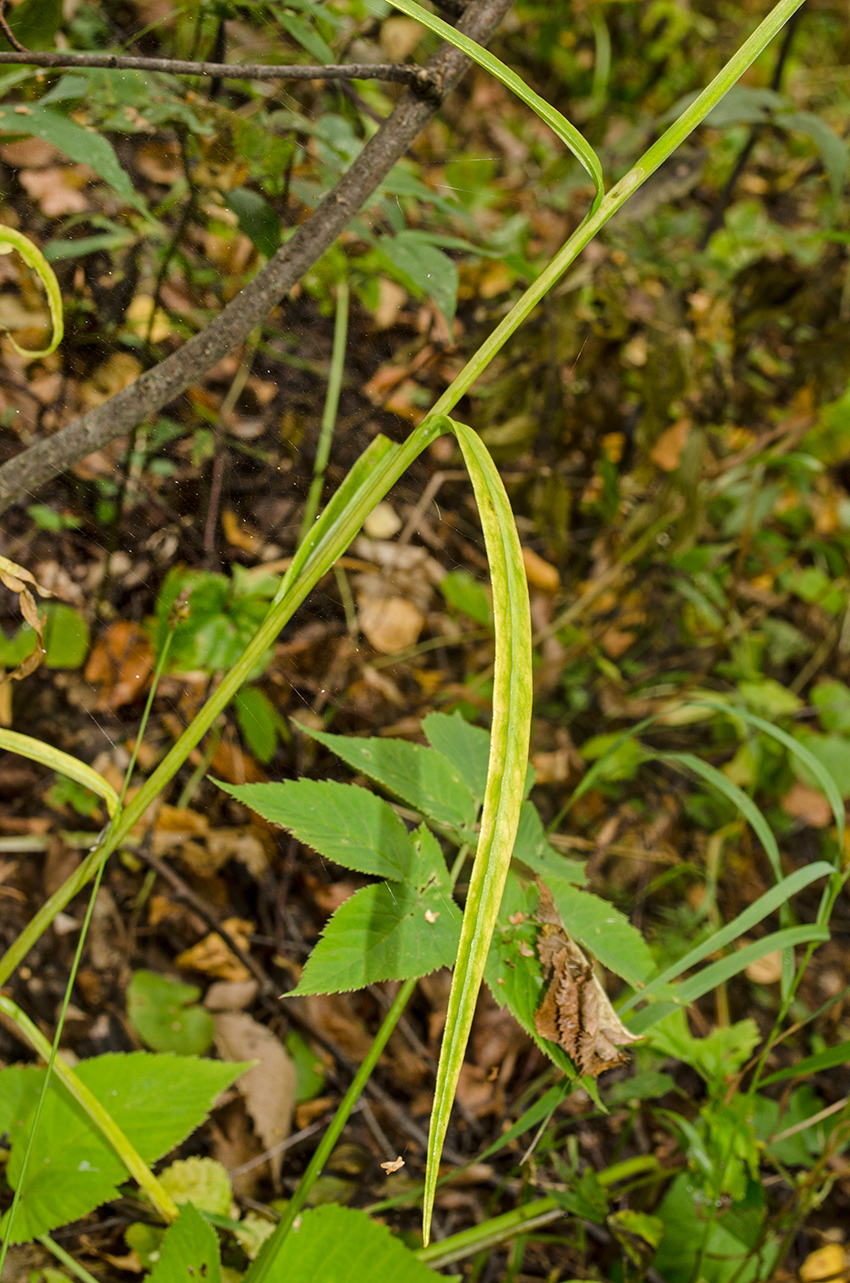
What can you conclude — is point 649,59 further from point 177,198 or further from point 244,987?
point 244,987

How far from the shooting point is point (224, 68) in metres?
0.63

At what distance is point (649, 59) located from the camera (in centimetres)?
263

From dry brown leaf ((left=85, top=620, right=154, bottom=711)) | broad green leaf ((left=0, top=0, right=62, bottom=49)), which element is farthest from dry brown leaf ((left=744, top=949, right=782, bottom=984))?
broad green leaf ((left=0, top=0, right=62, bottom=49))

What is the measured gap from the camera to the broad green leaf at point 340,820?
637mm

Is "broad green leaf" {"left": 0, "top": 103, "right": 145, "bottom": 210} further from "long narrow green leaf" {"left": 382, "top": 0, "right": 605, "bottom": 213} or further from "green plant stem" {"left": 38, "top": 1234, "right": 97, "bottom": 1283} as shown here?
"green plant stem" {"left": 38, "top": 1234, "right": 97, "bottom": 1283}

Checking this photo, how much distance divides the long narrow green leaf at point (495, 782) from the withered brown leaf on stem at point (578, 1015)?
176mm

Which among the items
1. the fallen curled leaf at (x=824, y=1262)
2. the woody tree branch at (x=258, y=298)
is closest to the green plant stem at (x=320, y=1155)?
the woody tree branch at (x=258, y=298)

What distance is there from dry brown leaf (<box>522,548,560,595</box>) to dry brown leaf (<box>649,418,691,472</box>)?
352 mm

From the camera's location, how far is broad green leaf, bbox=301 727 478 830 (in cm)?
69

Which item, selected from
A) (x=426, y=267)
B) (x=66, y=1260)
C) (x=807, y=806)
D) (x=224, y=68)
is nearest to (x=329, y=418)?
(x=426, y=267)

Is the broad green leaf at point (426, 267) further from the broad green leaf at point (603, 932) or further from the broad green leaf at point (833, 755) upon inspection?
the broad green leaf at point (833, 755)

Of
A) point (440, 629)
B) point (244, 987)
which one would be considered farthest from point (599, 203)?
point (440, 629)

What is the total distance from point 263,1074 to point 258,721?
458mm

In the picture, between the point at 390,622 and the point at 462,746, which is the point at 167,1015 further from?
the point at 390,622
